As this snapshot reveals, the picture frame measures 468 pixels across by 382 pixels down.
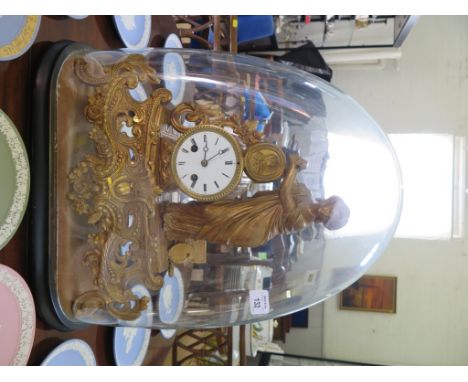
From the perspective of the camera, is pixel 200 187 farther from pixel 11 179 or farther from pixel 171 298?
pixel 11 179

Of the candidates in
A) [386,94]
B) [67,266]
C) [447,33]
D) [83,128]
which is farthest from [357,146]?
[447,33]

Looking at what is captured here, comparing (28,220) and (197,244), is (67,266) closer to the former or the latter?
(28,220)

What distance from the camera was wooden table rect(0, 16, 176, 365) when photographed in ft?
3.79

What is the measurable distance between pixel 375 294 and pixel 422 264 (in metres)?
0.55

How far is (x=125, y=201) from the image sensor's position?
3.92ft

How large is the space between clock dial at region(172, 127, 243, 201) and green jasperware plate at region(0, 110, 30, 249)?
16.2 inches

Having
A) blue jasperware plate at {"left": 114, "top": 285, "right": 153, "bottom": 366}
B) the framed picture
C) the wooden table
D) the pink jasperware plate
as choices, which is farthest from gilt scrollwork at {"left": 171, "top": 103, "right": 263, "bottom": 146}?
the framed picture

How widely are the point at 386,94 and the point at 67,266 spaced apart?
3980 mm

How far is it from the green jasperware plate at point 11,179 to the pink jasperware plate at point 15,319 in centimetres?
11

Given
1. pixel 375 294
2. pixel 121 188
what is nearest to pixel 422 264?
pixel 375 294

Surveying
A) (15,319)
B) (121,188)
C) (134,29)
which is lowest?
(15,319)

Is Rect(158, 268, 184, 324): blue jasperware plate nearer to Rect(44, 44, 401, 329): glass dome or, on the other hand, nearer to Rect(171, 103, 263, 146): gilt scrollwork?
Rect(44, 44, 401, 329): glass dome

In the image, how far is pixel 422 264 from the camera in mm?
4227

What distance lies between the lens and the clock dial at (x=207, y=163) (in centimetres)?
114
